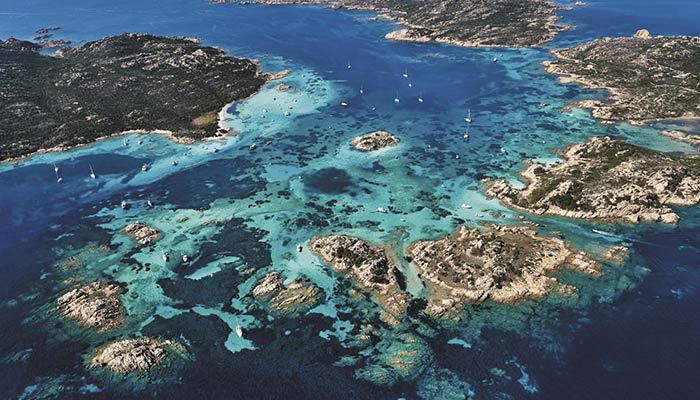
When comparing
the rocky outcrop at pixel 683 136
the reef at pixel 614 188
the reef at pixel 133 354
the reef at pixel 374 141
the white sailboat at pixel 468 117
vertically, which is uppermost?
the reef at pixel 374 141

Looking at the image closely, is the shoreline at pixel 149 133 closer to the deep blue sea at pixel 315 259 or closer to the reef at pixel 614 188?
the deep blue sea at pixel 315 259

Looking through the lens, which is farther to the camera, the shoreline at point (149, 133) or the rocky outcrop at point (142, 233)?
the shoreline at point (149, 133)

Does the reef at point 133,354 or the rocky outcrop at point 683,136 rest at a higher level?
the reef at point 133,354

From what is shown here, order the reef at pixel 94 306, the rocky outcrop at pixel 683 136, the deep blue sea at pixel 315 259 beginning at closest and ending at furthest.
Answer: the deep blue sea at pixel 315 259 → the reef at pixel 94 306 → the rocky outcrop at pixel 683 136

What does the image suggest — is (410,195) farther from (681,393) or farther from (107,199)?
(107,199)

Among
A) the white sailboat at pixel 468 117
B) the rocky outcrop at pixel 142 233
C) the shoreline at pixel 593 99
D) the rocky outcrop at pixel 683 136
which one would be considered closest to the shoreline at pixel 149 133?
the rocky outcrop at pixel 142 233

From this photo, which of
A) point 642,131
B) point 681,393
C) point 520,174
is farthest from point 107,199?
point 642,131

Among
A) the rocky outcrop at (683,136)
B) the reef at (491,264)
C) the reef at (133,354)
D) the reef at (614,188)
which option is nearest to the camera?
the reef at (133,354)
